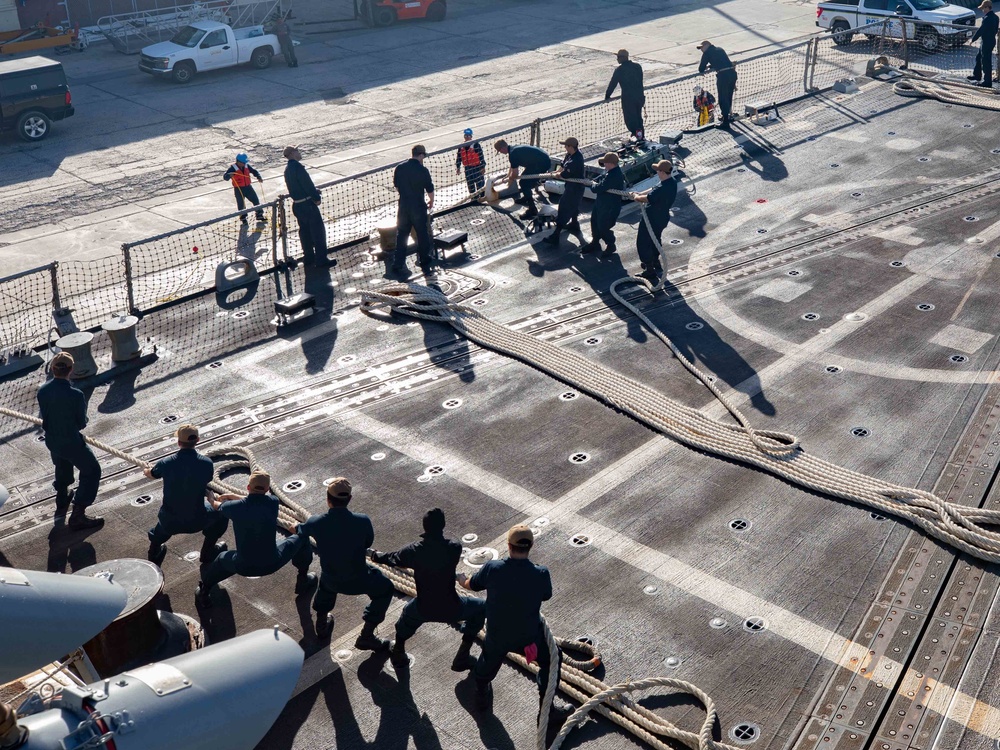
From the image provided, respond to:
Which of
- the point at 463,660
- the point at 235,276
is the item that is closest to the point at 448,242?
the point at 235,276

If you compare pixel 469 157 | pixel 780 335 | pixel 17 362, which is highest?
pixel 469 157

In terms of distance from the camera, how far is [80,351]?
1300 cm

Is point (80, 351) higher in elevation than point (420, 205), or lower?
lower

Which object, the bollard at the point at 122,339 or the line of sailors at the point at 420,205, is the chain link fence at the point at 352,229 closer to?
the line of sailors at the point at 420,205

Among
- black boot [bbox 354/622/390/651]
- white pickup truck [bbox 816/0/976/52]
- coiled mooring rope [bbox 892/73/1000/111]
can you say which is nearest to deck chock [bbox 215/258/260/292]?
black boot [bbox 354/622/390/651]

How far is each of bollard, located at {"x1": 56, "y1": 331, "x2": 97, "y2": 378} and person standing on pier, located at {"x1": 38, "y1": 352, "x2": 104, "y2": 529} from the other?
2778mm

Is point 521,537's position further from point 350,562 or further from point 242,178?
point 242,178

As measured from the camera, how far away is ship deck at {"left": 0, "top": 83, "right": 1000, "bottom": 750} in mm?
8094

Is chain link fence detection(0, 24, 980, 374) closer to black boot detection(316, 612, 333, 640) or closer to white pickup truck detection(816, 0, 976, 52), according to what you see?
white pickup truck detection(816, 0, 976, 52)

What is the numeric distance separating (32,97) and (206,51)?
24.4 ft

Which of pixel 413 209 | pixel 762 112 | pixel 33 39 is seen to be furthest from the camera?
pixel 33 39

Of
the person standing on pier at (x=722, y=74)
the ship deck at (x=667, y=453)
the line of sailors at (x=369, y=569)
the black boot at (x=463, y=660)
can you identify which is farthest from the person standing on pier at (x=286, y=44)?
the black boot at (x=463, y=660)

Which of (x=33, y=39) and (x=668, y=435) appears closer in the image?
(x=668, y=435)

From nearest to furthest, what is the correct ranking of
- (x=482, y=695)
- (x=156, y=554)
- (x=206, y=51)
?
(x=482, y=695)
(x=156, y=554)
(x=206, y=51)
